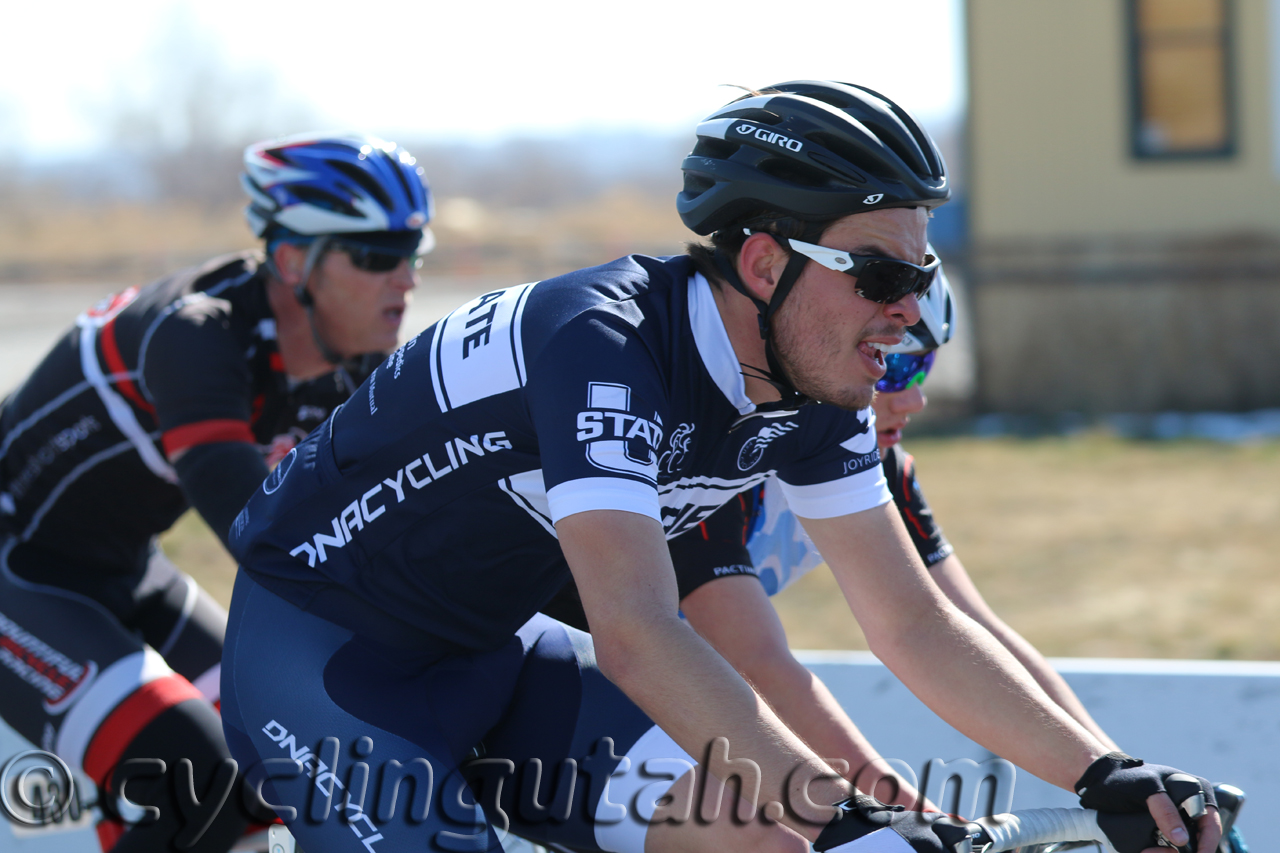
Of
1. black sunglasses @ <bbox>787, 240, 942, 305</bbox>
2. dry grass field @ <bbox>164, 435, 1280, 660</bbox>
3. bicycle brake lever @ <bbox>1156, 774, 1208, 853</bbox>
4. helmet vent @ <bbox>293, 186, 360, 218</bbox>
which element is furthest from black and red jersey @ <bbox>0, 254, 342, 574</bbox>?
dry grass field @ <bbox>164, 435, 1280, 660</bbox>

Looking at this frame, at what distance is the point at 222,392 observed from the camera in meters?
3.21

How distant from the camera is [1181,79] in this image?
12.9 metres

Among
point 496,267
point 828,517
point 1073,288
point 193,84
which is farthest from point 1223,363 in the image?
point 193,84

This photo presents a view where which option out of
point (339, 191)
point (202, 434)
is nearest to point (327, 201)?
point (339, 191)

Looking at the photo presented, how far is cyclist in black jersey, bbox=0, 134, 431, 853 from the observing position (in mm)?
3123

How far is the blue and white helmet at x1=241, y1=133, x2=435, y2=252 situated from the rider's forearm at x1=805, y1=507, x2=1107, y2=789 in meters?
1.64

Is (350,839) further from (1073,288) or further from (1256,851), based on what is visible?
(1073,288)

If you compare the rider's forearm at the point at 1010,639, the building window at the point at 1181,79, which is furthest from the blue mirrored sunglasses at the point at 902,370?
the building window at the point at 1181,79

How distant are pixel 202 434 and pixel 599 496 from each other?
4.72ft

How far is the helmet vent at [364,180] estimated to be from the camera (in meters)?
3.68

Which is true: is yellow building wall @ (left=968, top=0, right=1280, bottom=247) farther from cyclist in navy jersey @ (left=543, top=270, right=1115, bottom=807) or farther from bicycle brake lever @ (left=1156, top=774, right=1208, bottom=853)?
bicycle brake lever @ (left=1156, top=774, right=1208, bottom=853)

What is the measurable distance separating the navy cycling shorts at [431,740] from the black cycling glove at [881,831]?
21.8 inches

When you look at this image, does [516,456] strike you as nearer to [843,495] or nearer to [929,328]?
[843,495]

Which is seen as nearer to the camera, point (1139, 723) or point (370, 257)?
point (370, 257)
